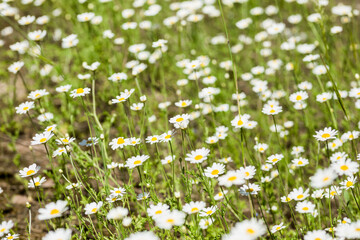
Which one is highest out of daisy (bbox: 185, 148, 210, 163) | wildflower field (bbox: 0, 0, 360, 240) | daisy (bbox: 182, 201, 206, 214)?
daisy (bbox: 185, 148, 210, 163)

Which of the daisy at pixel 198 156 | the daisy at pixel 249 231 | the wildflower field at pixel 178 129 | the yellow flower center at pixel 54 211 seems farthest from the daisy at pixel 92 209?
the daisy at pixel 249 231

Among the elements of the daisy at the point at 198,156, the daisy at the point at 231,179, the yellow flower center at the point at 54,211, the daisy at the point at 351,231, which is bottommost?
the daisy at the point at 351,231

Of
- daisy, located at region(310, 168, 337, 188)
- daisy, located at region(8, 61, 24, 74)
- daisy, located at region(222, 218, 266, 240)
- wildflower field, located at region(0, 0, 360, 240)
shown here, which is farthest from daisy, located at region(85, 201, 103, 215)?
daisy, located at region(8, 61, 24, 74)

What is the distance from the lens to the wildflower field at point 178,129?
6.60 feet

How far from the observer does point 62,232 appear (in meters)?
1.59

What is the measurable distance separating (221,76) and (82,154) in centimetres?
187

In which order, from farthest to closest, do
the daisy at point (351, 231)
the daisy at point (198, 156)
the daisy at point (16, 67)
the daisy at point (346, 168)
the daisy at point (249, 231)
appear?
the daisy at point (16, 67), the daisy at point (198, 156), the daisy at point (346, 168), the daisy at point (351, 231), the daisy at point (249, 231)


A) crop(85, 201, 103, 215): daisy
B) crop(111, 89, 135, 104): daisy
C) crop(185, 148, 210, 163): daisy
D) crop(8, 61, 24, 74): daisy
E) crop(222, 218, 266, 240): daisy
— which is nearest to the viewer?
crop(222, 218, 266, 240): daisy

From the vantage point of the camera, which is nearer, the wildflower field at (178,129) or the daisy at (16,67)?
the wildflower field at (178,129)

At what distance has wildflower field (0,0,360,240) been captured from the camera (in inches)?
79.2

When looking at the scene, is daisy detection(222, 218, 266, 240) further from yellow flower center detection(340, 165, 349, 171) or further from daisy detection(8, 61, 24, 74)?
daisy detection(8, 61, 24, 74)

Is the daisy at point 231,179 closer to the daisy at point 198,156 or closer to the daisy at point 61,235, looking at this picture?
the daisy at point 198,156

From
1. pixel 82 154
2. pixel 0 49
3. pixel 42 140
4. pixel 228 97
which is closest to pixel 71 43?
pixel 82 154

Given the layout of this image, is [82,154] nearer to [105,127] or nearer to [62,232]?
[105,127]
